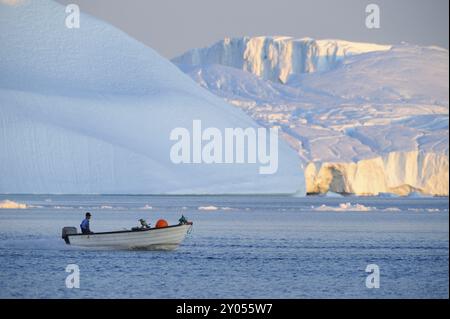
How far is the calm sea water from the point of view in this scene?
27641 millimetres

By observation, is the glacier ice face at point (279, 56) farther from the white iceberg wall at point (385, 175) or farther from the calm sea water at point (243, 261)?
the calm sea water at point (243, 261)

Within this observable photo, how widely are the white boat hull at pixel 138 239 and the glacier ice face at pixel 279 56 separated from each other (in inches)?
5047

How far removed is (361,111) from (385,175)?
5496 centimetres

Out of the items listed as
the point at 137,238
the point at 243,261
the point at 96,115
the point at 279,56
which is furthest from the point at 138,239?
the point at 279,56

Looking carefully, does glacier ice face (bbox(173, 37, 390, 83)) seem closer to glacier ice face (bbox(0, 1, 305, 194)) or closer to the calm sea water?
glacier ice face (bbox(0, 1, 305, 194))

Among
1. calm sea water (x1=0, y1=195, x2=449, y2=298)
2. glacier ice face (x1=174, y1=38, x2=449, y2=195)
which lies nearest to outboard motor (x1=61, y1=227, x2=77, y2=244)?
calm sea water (x1=0, y1=195, x2=449, y2=298)

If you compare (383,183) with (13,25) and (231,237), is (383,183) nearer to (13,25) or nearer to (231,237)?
(13,25)

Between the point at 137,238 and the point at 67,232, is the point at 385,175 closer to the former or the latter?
the point at 67,232

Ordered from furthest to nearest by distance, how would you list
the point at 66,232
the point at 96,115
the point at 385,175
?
the point at 385,175, the point at 96,115, the point at 66,232

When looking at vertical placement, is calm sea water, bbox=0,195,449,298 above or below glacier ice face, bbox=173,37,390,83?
below

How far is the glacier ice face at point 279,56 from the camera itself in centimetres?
16400

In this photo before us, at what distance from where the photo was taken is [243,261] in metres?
33.8

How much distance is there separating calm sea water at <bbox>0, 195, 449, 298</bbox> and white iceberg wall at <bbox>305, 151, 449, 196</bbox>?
2885cm

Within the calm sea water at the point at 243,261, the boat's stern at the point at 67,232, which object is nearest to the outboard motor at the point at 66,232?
the boat's stern at the point at 67,232
